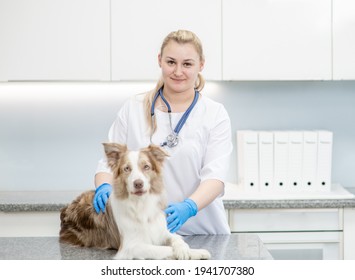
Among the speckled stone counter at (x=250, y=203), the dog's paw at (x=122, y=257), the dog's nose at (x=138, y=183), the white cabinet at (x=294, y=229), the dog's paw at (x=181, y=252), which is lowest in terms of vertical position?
the white cabinet at (x=294, y=229)

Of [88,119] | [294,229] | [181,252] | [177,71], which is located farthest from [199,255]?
[88,119]

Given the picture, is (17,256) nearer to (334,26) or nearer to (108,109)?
(108,109)

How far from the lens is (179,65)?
1799 mm

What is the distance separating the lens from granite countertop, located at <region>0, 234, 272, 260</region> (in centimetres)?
170

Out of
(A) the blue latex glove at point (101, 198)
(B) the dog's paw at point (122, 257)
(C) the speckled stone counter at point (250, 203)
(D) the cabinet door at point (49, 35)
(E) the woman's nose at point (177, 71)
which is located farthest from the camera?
(D) the cabinet door at point (49, 35)

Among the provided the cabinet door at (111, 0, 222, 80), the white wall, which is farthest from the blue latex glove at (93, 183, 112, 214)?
the white wall

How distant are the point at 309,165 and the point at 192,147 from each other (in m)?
1.52

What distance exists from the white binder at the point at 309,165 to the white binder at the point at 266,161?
0.17 meters

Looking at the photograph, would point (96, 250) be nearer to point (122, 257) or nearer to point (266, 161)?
point (122, 257)

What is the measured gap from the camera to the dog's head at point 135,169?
1458mm

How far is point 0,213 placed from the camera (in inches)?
123

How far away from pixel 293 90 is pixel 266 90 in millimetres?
165

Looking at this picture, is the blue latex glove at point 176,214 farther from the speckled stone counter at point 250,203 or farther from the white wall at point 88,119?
the white wall at point 88,119

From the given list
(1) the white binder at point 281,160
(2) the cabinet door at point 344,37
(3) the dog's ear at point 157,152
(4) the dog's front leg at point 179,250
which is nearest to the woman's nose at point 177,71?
(3) the dog's ear at point 157,152
